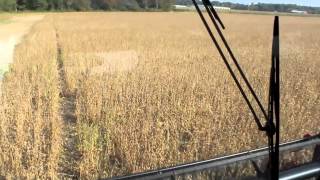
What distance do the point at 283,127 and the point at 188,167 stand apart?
11.6 ft

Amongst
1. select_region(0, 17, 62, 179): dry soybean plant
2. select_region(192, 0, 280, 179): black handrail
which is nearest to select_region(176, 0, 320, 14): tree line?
select_region(192, 0, 280, 179): black handrail

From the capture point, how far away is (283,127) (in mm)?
5414

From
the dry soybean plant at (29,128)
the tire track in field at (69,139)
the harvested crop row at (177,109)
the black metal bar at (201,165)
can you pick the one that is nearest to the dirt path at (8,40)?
the dry soybean plant at (29,128)

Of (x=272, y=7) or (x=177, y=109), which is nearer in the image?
(x=272, y=7)

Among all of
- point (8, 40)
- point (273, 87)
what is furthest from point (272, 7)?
point (8, 40)

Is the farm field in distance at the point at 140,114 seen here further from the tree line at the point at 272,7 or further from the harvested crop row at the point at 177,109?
the tree line at the point at 272,7

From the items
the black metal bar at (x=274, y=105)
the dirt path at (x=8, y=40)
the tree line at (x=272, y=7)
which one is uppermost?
the tree line at (x=272, y=7)

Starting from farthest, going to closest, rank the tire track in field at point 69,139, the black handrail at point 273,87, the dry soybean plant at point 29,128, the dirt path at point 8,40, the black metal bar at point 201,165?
the dirt path at point 8,40 < the tire track in field at point 69,139 < the dry soybean plant at point 29,128 < the black metal bar at point 201,165 < the black handrail at point 273,87

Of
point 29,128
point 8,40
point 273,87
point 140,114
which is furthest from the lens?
point 8,40

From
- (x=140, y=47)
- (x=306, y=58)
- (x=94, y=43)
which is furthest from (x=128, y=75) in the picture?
(x=94, y=43)

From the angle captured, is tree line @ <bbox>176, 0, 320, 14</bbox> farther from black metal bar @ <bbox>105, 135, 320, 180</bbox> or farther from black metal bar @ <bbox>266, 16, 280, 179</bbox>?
black metal bar @ <bbox>105, 135, 320, 180</bbox>

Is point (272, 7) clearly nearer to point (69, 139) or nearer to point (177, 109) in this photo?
point (69, 139)

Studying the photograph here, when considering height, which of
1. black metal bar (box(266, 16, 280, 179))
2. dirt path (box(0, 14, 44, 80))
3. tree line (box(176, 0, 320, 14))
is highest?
tree line (box(176, 0, 320, 14))

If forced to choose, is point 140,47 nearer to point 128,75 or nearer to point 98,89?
point 128,75
